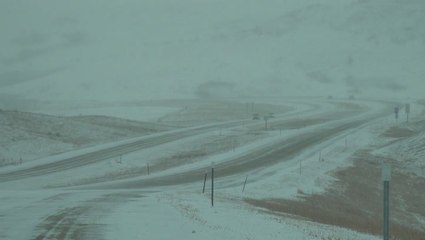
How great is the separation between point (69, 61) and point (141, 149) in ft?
478

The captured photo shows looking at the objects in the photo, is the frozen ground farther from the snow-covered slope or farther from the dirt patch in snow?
the snow-covered slope

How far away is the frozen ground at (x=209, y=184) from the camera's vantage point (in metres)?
18.3

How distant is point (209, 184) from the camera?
35.4 m

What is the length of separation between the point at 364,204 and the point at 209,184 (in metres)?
8.53

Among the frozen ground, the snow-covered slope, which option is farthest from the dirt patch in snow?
the snow-covered slope

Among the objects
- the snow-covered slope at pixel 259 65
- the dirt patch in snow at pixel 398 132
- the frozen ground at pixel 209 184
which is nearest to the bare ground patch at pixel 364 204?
the frozen ground at pixel 209 184

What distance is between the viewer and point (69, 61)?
646 feet

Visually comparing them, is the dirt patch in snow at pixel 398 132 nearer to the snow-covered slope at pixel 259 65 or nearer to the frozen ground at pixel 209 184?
the frozen ground at pixel 209 184

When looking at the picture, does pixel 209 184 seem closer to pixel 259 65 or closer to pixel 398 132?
pixel 398 132

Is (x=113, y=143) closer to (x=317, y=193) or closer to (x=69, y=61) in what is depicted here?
(x=317, y=193)

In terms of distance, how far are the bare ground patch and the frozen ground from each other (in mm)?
274

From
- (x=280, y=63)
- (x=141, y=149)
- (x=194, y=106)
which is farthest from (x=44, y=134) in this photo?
(x=280, y=63)

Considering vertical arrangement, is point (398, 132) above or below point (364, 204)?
above

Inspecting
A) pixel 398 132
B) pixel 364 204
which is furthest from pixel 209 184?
pixel 398 132
